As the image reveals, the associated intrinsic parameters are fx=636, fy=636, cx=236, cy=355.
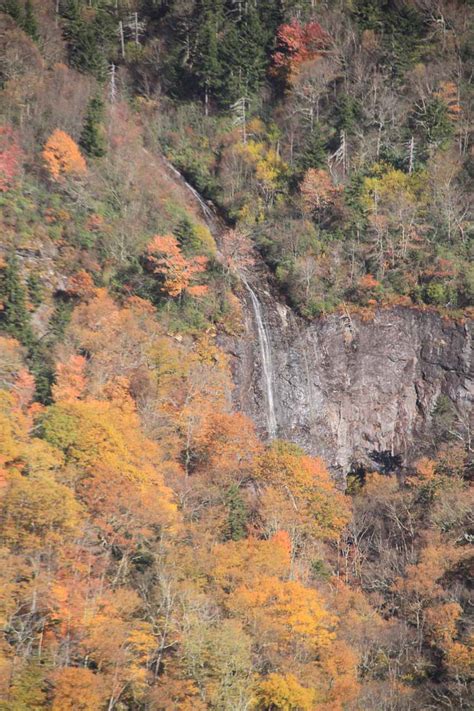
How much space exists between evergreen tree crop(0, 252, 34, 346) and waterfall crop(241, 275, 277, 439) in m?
19.3

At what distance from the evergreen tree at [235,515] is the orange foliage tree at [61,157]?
3095 centimetres

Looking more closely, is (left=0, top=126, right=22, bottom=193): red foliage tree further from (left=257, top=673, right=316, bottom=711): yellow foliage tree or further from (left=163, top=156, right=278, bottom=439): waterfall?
(left=257, top=673, right=316, bottom=711): yellow foliage tree

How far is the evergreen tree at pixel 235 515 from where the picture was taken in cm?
3925

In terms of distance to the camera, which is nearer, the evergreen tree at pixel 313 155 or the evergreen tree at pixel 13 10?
the evergreen tree at pixel 13 10

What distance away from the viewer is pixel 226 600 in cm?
3188

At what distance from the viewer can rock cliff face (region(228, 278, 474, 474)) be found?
5419cm

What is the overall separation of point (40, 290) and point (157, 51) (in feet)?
144

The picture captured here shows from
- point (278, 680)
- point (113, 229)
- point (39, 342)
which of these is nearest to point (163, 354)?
point (39, 342)

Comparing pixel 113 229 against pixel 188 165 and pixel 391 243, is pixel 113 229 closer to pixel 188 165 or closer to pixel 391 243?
pixel 188 165

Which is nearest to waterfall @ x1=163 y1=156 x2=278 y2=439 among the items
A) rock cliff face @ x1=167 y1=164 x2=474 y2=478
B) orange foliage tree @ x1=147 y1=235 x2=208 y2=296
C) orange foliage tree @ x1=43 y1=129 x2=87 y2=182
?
rock cliff face @ x1=167 y1=164 x2=474 y2=478

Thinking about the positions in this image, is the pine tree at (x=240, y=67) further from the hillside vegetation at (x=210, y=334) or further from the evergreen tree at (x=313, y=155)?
the evergreen tree at (x=313, y=155)

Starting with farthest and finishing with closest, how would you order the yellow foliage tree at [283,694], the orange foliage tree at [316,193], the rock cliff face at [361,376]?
the orange foliage tree at [316,193]
the rock cliff face at [361,376]
the yellow foliage tree at [283,694]

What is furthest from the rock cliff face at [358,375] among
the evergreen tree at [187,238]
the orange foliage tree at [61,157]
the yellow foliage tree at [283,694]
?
the yellow foliage tree at [283,694]

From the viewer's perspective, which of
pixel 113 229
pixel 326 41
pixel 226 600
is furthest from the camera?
pixel 326 41
